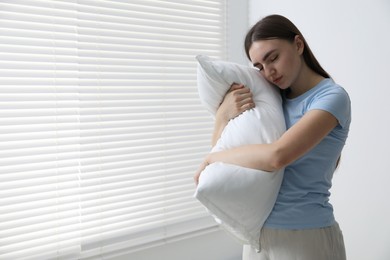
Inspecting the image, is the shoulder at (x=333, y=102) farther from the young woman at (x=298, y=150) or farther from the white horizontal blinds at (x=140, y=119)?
the white horizontal blinds at (x=140, y=119)

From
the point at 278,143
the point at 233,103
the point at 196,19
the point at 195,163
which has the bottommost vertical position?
the point at 195,163

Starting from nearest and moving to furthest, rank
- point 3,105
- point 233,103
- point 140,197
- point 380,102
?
point 233,103 < point 3,105 < point 380,102 < point 140,197

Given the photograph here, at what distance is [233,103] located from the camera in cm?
124

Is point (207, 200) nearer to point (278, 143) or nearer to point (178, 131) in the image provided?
point (278, 143)

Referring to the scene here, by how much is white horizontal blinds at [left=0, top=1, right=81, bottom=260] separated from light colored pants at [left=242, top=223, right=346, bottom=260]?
91 centimetres

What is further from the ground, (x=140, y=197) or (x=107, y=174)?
(x=107, y=174)

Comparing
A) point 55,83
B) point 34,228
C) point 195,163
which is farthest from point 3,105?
point 195,163

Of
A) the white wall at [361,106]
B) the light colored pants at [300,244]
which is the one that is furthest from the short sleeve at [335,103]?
the white wall at [361,106]

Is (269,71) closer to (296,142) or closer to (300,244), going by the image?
(296,142)

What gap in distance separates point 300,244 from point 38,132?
113cm

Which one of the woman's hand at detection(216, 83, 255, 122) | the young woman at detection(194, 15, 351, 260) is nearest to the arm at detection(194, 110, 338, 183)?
the young woman at detection(194, 15, 351, 260)

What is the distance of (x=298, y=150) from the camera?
1.04 m

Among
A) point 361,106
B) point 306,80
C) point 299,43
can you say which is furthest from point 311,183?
point 361,106

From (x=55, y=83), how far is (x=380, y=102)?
4.86 feet
